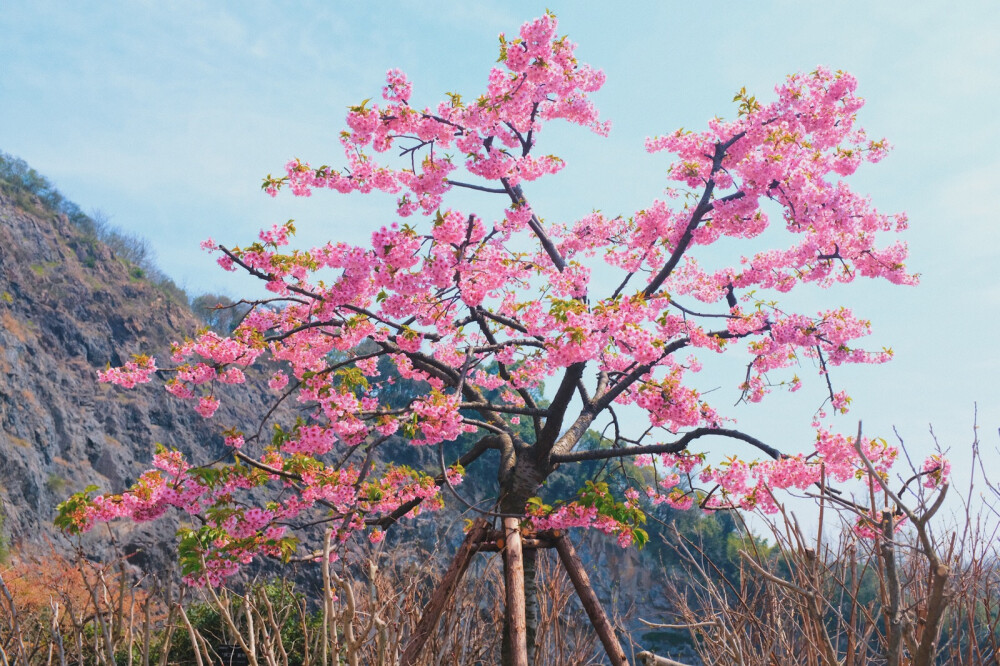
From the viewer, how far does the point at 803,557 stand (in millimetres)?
2270

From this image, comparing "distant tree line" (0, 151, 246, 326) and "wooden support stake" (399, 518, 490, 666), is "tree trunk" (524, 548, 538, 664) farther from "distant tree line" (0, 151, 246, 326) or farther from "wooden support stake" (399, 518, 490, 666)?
"distant tree line" (0, 151, 246, 326)

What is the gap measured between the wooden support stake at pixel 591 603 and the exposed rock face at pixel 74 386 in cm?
2217

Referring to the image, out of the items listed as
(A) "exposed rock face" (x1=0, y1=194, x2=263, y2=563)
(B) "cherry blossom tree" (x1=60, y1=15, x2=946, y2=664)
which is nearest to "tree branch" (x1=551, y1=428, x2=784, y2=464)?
(B) "cherry blossom tree" (x1=60, y1=15, x2=946, y2=664)

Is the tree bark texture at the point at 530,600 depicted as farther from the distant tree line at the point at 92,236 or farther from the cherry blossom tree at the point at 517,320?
the distant tree line at the point at 92,236

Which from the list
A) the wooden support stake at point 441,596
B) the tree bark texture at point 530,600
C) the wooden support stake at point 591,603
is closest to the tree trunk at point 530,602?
the tree bark texture at point 530,600

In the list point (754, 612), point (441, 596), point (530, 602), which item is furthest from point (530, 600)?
point (754, 612)

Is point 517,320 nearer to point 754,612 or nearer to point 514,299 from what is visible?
point 514,299

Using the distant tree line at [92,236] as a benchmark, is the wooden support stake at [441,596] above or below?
below

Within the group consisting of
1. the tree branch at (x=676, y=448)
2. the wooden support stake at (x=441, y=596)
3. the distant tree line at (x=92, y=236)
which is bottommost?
the wooden support stake at (x=441, y=596)

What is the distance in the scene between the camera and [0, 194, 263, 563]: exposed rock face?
24.6 meters

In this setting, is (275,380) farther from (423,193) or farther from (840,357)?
(840,357)

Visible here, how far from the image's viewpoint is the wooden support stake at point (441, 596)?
17.2 ft

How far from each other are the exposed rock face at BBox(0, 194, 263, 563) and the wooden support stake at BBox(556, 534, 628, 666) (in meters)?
22.2

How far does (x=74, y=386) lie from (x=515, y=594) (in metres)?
28.6
